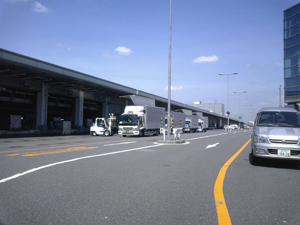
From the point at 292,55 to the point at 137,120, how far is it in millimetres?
30849

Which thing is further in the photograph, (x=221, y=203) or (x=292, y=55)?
(x=292, y=55)

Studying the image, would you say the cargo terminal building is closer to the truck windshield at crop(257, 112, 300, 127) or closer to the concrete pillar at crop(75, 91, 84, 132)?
the concrete pillar at crop(75, 91, 84, 132)

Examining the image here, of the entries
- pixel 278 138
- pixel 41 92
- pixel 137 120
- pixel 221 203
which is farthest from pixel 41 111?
pixel 221 203

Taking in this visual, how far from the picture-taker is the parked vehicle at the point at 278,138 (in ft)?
24.7

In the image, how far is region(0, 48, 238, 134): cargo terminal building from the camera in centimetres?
2806

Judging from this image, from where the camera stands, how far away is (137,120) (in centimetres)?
2805

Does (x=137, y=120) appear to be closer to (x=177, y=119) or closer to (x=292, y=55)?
(x=177, y=119)

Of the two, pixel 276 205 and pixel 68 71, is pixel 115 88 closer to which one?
pixel 68 71

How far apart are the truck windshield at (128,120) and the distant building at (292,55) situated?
28.6m

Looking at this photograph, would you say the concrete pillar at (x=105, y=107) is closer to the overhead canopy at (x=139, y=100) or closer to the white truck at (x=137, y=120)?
the overhead canopy at (x=139, y=100)

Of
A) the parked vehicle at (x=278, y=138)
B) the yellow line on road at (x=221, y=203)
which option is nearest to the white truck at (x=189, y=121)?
the parked vehicle at (x=278, y=138)

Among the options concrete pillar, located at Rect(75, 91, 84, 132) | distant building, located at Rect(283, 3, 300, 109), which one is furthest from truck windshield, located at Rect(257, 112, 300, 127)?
distant building, located at Rect(283, 3, 300, 109)

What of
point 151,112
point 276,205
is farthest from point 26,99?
point 276,205

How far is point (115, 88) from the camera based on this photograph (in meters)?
41.2
